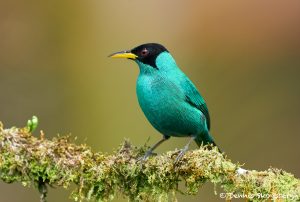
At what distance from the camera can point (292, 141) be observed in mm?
9914

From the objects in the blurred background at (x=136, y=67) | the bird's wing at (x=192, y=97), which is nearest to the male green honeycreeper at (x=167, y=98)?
the bird's wing at (x=192, y=97)

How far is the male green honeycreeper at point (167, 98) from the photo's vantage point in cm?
600

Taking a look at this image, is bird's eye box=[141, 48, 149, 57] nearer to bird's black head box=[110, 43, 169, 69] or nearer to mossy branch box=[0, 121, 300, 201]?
bird's black head box=[110, 43, 169, 69]

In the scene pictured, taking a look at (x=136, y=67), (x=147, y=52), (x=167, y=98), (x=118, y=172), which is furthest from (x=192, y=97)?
(x=136, y=67)

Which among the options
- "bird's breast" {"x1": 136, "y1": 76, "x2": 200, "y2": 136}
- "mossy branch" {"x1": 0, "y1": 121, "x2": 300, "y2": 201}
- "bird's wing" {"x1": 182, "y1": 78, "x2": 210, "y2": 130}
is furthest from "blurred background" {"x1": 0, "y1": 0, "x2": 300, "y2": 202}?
"mossy branch" {"x1": 0, "y1": 121, "x2": 300, "y2": 201}

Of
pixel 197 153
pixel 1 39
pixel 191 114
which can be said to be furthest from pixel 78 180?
pixel 1 39

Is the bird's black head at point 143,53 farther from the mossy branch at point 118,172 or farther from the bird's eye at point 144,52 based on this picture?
the mossy branch at point 118,172

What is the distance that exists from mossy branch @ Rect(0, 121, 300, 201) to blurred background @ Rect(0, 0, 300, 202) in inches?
176

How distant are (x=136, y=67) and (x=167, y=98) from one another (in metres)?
4.64

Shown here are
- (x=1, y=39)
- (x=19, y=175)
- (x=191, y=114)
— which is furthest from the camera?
(x=1, y=39)

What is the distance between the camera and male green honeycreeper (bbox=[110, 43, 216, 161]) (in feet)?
19.7

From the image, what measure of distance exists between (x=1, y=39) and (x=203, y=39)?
10.6 feet

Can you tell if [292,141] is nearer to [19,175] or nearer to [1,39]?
[1,39]

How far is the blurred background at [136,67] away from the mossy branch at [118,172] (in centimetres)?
447
